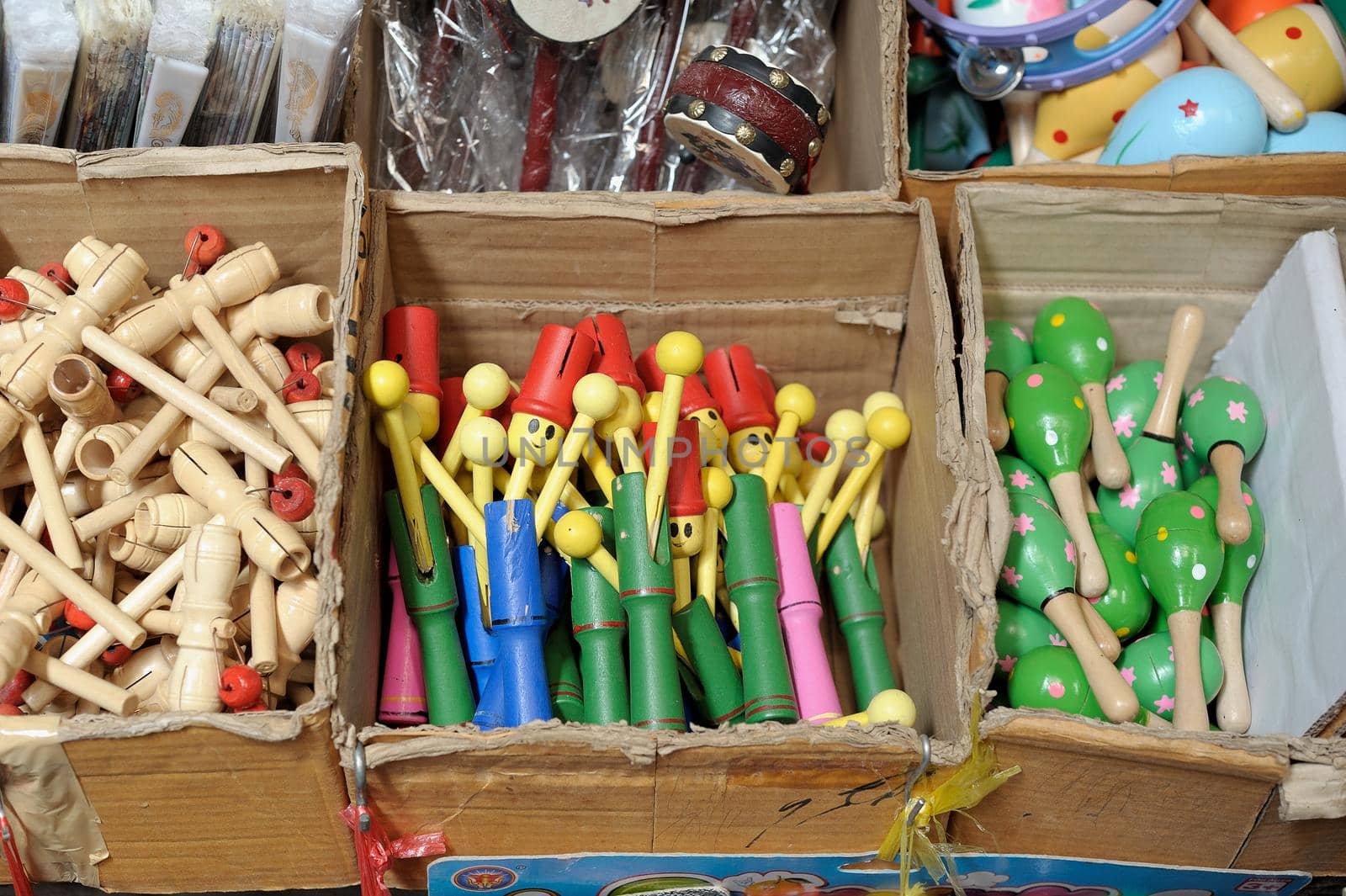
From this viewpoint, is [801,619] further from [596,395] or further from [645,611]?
[596,395]

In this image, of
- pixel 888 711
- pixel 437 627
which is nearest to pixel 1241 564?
pixel 888 711

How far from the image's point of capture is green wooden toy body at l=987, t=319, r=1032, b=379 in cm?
104

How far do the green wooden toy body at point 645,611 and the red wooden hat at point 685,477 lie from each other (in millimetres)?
38

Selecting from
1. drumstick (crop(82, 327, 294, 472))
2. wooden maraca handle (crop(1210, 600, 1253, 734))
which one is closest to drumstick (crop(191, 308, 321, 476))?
drumstick (crop(82, 327, 294, 472))

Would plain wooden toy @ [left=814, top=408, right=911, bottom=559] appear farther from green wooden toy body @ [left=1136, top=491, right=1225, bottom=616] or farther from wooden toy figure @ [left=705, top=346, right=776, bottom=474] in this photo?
green wooden toy body @ [left=1136, top=491, right=1225, bottom=616]

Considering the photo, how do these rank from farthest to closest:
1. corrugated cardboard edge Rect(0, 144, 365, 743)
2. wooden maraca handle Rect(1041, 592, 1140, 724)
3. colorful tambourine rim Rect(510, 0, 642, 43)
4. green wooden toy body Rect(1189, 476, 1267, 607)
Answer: colorful tambourine rim Rect(510, 0, 642, 43)
green wooden toy body Rect(1189, 476, 1267, 607)
wooden maraca handle Rect(1041, 592, 1140, 724)
corrugated cardboard edge Rect(0, 144, 365, 743)

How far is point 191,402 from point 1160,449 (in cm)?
81

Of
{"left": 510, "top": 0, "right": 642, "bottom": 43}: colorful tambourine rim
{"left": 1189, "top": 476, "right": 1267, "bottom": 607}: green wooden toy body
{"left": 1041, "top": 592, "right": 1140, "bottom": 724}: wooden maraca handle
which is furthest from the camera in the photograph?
{"left": 510, "top": 0, "right": 642, "bottom": 43}: colorful tambourine rim

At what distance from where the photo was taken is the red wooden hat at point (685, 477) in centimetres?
91

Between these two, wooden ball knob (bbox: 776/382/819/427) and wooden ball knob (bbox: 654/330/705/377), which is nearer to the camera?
wooden ball knob (bbox: 654/330/705/377)

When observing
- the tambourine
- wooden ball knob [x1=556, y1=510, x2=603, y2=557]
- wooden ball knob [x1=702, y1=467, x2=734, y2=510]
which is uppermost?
the tambourine

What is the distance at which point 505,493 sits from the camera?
3.05ft

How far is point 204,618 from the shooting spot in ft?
2.59

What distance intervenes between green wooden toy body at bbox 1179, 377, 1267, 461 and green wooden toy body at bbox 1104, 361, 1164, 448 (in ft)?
0.11
